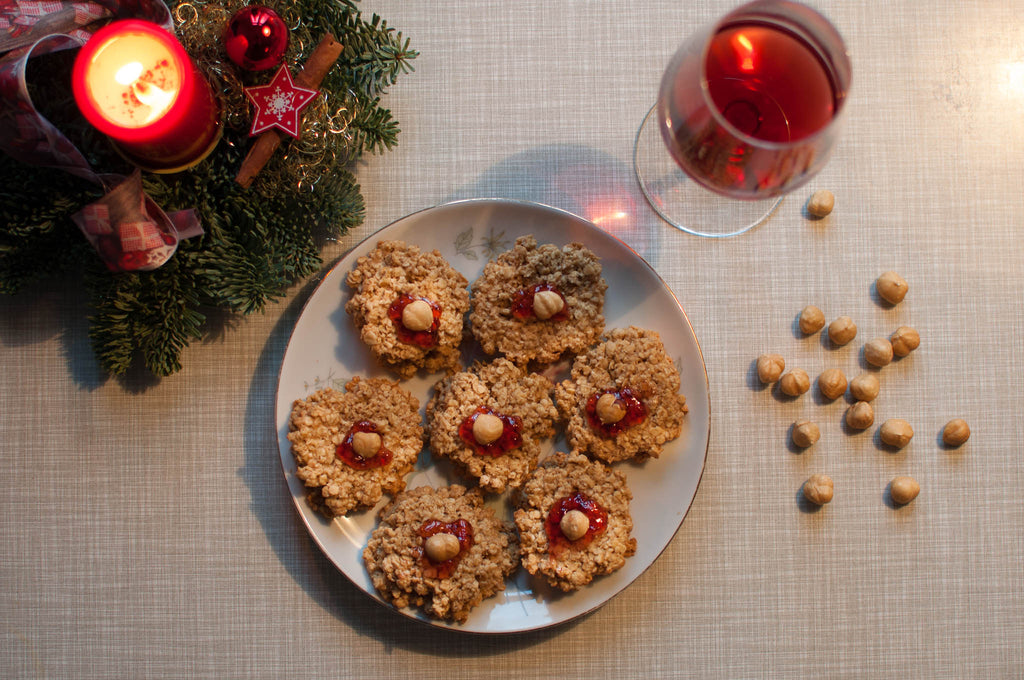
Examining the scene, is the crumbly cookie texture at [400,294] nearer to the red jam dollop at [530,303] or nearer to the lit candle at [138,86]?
the red jam dollop at [530,303]

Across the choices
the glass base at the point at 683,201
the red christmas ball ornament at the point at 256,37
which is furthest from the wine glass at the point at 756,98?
the red christmas ball ornament at the point at 256,37

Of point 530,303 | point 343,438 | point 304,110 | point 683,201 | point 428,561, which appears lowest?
point 428,561

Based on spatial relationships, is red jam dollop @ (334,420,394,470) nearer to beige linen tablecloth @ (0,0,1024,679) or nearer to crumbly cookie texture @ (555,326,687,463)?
beige linen tablecloth @ (0,0,1024,679)

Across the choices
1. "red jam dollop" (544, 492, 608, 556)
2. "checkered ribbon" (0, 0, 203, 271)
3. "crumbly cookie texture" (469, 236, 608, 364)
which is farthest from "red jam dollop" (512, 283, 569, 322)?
"checkered ribbon" (0, 0, 203, 271)

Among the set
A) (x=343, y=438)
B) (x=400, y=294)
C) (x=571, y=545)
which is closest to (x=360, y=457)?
(x=343, y=438)

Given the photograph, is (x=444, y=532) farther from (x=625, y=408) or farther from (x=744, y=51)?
(x=744, y=51)
